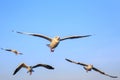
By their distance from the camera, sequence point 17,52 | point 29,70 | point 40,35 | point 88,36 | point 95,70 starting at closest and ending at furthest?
point 88,36, point 40,35, point 29,70, point 95,70, point 17,52

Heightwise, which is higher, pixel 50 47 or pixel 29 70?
pixel 50 47

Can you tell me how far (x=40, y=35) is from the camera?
62.8 m

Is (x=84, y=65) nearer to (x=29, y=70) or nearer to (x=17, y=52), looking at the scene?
(x=29, y=70)

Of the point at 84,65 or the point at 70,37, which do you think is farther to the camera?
the point at 84,65

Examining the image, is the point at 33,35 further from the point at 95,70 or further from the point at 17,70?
the point at 95,70

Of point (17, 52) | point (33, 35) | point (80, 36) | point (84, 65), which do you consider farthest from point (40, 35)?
point (17, 52)

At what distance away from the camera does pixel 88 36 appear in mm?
58656

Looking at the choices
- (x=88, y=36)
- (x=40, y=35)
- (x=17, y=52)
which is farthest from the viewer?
(x=17, y=52)

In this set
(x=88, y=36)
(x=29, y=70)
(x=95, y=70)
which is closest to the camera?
(x=88, y=36)

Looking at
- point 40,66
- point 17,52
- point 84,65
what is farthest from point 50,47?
point 17,52

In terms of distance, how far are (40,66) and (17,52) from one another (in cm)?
1840

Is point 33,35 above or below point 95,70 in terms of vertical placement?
above

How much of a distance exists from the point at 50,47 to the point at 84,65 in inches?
602

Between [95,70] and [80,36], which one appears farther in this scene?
[95,70]
